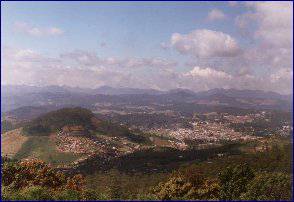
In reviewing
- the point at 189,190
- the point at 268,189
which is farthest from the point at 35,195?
the point at 268,189

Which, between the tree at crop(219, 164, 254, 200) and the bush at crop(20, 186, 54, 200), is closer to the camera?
the bush at crop(20, 186, 54, 200)

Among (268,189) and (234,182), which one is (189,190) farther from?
(268,189)

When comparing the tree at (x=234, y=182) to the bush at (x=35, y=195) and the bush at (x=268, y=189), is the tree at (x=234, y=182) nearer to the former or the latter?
the bush at (x=268, y=189)

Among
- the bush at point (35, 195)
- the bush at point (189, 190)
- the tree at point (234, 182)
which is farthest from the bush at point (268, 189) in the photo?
the bush at point (35, 195)

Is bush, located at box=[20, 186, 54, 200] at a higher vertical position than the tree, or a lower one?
higher

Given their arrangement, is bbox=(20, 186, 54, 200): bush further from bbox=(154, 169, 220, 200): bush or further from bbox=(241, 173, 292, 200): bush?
bbox=(241, 173, 292, 200): bush

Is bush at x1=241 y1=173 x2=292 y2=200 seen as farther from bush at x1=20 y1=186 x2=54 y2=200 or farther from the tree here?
bush at x1=20 y1=186 x2=54 y2=200

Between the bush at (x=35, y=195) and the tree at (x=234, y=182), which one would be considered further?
the tree at (x=234, y=182)

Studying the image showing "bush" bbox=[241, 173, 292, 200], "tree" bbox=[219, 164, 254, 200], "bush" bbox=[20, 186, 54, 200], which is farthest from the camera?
"tree" bbox=[219, 164, 254, 200]

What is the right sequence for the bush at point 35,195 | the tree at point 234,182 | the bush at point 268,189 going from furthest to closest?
the tree at point 234,182 < the bush at point 268,189 < the bush at point 35,195

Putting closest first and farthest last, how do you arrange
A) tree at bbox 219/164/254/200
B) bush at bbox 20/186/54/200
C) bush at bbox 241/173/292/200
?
bush at bbox 20/186/54/200
bush at bbox 241/173/292/200
tree at bbox 219/164/254/200

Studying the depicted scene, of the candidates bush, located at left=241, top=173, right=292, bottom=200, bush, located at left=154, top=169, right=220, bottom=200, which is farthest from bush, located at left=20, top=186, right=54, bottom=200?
bush, located at left=241, top=173, right=292, bottom=200

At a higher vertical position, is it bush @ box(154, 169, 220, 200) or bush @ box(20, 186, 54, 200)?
bush @ box(20, 186, 54, 200)
